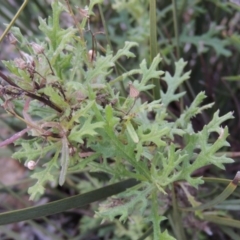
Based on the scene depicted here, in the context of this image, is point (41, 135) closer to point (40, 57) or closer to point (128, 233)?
point (40, 57)

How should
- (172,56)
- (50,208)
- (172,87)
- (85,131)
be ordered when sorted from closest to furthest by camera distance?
(85,131) < (50,208) < (172,87) < (172,56)

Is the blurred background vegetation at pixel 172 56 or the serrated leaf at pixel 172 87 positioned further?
the blurred background vegetation at pixel 172 56

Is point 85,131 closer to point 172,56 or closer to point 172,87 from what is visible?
point 172,87

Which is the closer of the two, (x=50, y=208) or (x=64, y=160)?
(x=64, y=160)

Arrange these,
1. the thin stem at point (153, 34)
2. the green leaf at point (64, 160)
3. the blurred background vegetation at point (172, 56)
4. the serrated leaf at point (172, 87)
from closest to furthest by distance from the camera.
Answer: the green leaf at point (64, 160) < the thin stem at point (153, 34) < the serrated leaf at point (172, 87) < the blurred background vegetation at point (172, 56)

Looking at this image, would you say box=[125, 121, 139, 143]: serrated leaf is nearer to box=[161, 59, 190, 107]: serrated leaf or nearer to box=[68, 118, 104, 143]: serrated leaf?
box=[68, 118, 104, 143]: serrated leaf

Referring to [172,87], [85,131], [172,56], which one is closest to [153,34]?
[172,87]

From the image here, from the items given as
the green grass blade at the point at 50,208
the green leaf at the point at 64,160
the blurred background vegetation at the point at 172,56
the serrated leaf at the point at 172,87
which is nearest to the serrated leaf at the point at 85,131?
the green leaf at the point at 64,160

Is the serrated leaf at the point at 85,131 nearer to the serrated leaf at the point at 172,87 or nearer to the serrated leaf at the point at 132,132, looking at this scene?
the serrated leaf at the point at 132,132

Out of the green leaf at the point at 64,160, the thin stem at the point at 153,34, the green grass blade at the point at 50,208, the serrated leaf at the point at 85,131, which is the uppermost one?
the thin stem at the point at 153,34

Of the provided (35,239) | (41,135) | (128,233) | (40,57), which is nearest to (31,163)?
(41,135)

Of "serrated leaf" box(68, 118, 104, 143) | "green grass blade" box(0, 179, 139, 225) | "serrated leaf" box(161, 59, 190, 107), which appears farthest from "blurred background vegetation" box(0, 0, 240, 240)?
"serrated leaf" box(68, 118, 104, 143)

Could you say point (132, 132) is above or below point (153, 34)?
below
